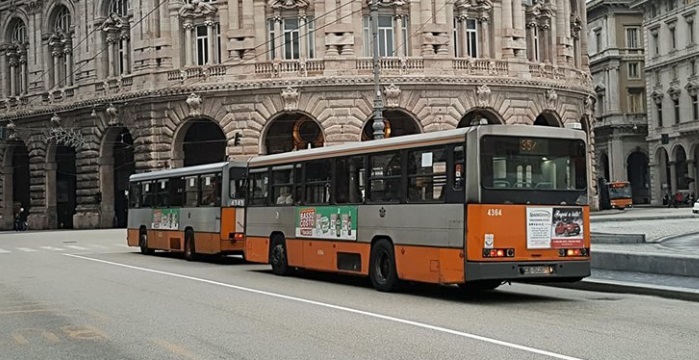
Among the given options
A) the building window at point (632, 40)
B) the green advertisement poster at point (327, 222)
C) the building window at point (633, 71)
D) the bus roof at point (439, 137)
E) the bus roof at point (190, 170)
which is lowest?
the green advertisement poster at point (327, 222)

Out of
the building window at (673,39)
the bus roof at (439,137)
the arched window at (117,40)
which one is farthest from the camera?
the building window at (673,39)

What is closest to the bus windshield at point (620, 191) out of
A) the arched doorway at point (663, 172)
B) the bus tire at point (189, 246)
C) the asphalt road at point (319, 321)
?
the arched doorway at point (663, 172)

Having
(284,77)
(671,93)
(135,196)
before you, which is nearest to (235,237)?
(135,196)

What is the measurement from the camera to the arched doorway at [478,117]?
170 ft

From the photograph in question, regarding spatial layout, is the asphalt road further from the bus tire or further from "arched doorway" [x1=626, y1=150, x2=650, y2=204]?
"arched doorway" [x1=626, y1=150, x2=650, y2=204]

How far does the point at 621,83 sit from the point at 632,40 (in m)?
4.10

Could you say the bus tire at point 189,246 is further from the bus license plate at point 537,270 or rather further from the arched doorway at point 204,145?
the arched doorway at point 204,145

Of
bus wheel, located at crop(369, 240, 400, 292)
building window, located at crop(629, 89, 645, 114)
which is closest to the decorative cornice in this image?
bus wheel, located at crop(369, 240, 400, 292)

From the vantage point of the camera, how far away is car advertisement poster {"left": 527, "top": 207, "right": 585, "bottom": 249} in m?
16.4

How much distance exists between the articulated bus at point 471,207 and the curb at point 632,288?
1.10 metres

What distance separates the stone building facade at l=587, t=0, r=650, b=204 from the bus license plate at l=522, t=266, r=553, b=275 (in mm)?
78797

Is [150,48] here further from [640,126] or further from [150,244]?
[640,126]

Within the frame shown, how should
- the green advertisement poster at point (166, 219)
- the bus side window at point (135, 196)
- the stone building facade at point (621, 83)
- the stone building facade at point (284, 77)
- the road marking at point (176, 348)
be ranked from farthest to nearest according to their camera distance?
1. the stone building facade at point (621, 83)
2. the stone building facade at point (284, 77)
3. the bus side window at point (135, 196)
4. the green advertisement poster at point (166, 219)
5. the road marking at point (176, 348)

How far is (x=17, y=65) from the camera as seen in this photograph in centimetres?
6544
